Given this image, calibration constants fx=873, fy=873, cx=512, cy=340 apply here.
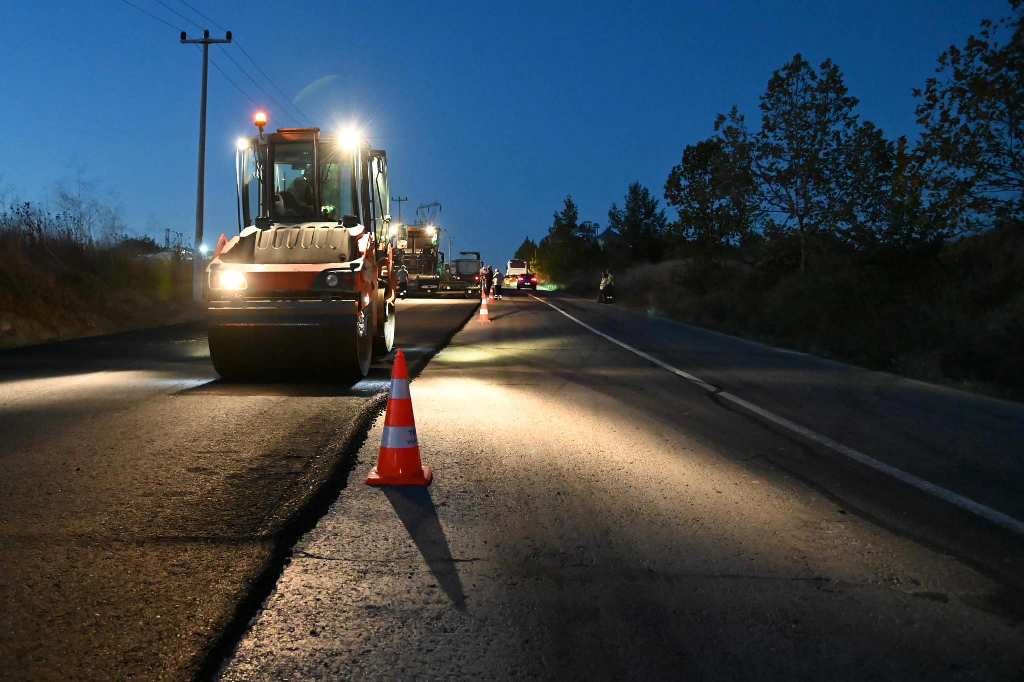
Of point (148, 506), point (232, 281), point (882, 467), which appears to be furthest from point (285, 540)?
point (232, 281)

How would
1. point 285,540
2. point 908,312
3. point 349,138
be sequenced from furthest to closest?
point 908,312, point 349,138, point 285,540

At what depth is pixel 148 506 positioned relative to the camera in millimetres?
5297

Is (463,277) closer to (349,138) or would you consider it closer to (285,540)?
(349,138)

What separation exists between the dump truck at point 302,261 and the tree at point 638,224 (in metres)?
84.5

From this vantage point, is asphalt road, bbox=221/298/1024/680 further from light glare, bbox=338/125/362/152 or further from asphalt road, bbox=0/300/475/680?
light glare, bbox=338/125/362/152

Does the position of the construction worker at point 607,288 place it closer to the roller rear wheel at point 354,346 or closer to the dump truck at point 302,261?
the dump truck at point 302,261

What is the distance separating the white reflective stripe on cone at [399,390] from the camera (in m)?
6.21

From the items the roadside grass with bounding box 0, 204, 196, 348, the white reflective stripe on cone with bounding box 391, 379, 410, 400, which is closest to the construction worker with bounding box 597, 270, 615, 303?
the roadside grass with bounding box 0, 204, 196, 348

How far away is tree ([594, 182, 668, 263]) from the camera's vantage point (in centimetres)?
9700

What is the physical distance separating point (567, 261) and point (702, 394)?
354ft

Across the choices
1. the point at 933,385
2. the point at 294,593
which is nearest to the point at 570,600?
the point at 294,593

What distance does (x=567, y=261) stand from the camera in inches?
4643

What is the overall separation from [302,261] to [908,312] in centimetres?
1501

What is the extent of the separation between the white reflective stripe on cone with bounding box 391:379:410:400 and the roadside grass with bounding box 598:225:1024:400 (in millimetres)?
8870
